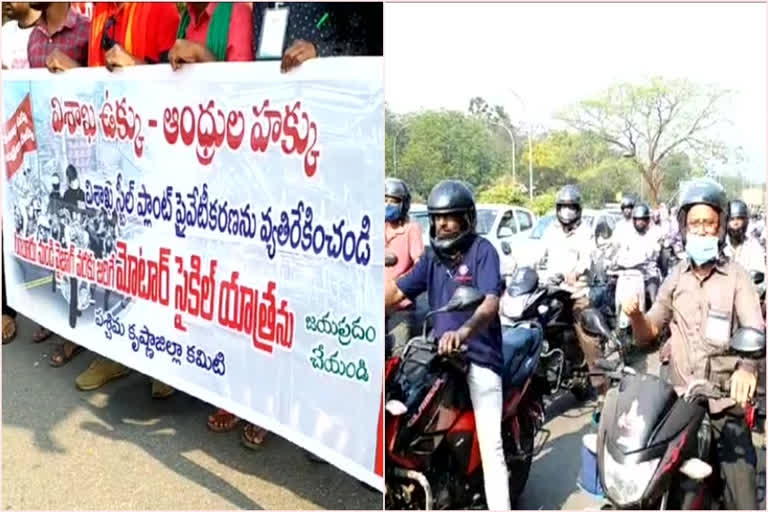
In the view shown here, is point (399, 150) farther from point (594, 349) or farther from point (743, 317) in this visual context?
point (743, 317)

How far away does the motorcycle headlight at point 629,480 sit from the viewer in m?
1.99

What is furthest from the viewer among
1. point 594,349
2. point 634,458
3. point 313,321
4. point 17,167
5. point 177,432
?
point 17,167

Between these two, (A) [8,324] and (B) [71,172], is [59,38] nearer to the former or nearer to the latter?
(B) [71,172]

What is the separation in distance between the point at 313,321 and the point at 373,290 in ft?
0.96

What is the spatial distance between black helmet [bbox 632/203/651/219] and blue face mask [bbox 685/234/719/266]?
118 mm

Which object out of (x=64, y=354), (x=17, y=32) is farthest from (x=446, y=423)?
(x=17, y=32)

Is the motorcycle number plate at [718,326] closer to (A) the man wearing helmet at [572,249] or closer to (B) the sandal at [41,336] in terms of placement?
(A) the man wearing helmet at [572,249]

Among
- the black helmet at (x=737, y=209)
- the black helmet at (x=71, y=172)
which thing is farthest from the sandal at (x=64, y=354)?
the black helmet at (x=737, y=209)

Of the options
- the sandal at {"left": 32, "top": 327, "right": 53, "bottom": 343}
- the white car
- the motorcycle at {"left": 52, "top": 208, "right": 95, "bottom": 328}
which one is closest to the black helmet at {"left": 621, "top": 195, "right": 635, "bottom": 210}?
the white car

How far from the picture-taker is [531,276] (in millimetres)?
2250

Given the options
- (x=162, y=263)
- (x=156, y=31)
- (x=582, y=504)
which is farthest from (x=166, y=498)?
(x=156, y=31)

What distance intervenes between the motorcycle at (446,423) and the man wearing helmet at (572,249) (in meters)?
0.18

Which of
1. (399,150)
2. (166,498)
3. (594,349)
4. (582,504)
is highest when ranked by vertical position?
(399,150)

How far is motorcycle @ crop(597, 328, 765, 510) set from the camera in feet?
6.56
